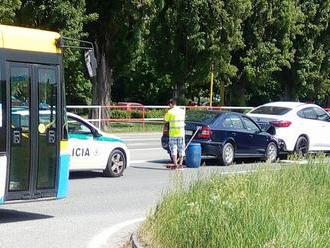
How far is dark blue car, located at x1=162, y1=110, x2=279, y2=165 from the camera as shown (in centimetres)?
1870

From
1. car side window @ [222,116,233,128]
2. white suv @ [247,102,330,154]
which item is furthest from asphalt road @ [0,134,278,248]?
white suv @ [247,102,330,154]

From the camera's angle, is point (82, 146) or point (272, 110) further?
point (272, 110)

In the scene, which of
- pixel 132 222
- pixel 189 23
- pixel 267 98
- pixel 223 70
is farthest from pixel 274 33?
pixel 132 222

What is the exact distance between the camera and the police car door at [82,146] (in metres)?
14.9

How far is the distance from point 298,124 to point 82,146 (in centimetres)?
879

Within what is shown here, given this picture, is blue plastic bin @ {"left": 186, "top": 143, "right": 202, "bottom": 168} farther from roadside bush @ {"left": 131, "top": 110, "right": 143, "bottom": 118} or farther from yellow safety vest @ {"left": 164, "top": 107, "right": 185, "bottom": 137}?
roadside bush @ {"left": 131, "top": 110, "right": 143, "bottom": 118}

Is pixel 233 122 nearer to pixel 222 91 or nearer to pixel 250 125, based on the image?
pixel 250 125

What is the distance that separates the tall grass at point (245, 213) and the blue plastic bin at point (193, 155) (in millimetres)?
7894

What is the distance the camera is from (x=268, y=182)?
918cm

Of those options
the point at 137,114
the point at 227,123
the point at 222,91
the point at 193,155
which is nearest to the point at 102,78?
the point at 137,114

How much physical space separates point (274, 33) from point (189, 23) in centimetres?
992

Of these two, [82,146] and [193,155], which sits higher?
[82,146]

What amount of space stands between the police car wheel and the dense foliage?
10455 millimetres

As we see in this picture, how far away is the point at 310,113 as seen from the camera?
2217cm
